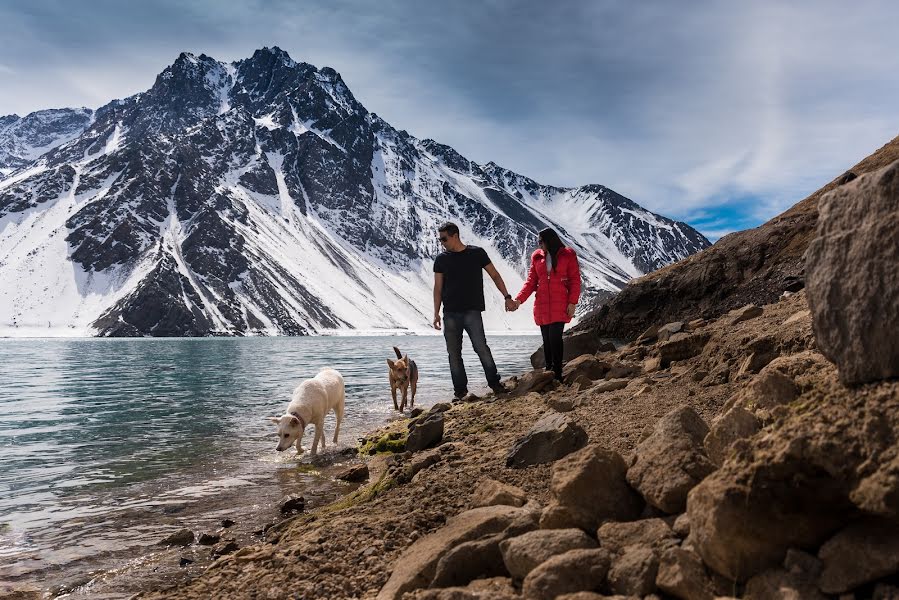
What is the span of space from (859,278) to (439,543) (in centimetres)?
294

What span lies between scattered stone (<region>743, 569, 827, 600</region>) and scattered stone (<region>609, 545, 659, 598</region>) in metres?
0.45

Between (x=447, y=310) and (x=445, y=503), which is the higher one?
(x=447, y=310)

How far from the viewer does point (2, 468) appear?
33.0 ft

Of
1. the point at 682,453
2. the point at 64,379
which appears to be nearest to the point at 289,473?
the point at 682,453

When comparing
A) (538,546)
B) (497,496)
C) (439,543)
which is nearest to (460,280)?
(497,496)

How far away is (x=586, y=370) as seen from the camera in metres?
11.5

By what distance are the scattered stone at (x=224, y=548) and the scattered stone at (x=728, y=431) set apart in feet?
15.2

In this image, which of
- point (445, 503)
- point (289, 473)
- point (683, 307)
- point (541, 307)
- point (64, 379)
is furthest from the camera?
point (64, 379)

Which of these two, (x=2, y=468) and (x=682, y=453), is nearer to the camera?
(x=682, y=453)

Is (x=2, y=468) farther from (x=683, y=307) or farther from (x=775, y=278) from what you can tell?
(x=683, y=307)

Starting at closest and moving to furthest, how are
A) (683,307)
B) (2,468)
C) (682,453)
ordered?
(682,453) < (2,468) < (683,307)

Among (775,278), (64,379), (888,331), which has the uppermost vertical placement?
(775,278)

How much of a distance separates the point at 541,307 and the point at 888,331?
8.68 meters

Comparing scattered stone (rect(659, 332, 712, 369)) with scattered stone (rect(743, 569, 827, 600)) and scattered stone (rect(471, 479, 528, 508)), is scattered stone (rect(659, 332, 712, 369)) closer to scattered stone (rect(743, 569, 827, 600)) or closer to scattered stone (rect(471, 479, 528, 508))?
scattered stone (rect(471, 479, 528, 508))
